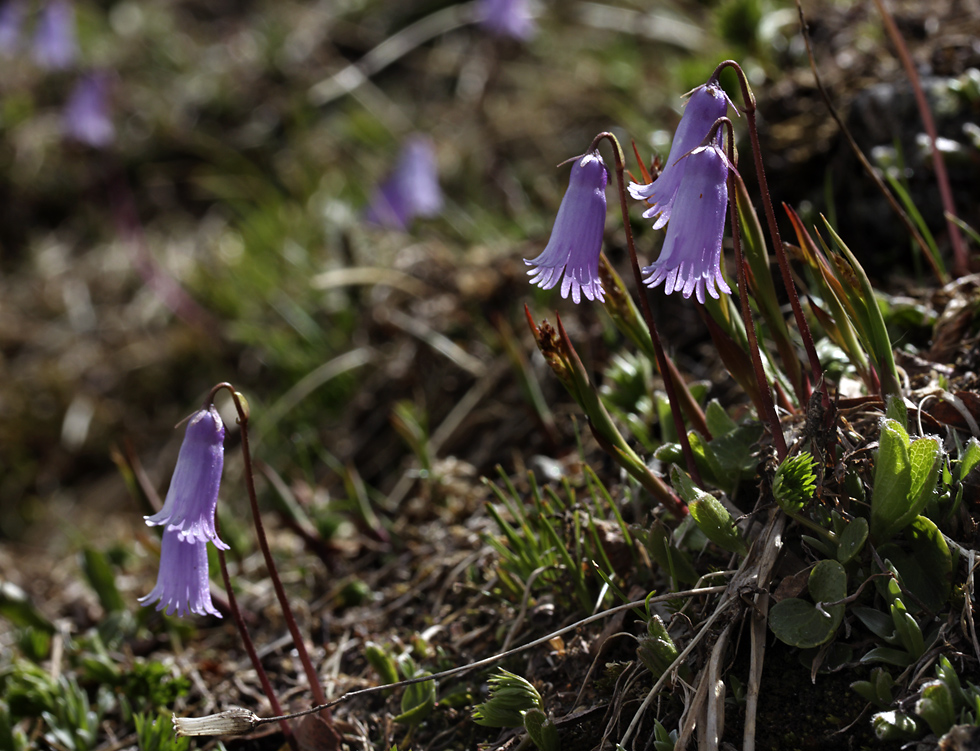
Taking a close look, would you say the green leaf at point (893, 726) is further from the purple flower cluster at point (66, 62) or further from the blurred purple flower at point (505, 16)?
the purple flower cluster at point (66, 62)

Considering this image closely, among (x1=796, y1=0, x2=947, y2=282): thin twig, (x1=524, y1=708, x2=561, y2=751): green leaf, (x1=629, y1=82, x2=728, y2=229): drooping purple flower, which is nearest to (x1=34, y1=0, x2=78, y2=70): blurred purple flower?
(x1=796, y1=0, x2=947, y2=282): thin twig

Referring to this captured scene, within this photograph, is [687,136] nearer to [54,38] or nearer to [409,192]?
[409,192]

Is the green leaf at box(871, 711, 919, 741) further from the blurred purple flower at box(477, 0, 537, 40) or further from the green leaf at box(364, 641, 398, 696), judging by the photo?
the blurred purple flower at box(477, 0, 537, 40)

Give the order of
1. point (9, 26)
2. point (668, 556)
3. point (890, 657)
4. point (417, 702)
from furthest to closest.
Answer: point (9, 26), point (417, 702), point (668, 556), point (890, 657)

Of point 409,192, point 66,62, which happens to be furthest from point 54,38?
point 409,192

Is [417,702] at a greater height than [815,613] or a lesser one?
lesser
